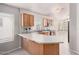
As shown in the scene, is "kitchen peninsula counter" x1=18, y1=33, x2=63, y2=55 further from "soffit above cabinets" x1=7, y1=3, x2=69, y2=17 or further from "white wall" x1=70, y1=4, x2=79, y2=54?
"soffit above cabinets" x1=7, y1=3, x2=69, y2=17

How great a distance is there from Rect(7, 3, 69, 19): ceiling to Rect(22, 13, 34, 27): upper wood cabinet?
125mm

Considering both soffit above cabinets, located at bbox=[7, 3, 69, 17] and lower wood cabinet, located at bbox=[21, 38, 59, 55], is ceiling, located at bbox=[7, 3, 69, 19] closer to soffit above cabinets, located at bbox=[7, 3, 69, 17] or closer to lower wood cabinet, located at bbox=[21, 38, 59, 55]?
soffit above cabinets, located at bbox=[7, 3, 69, 17]

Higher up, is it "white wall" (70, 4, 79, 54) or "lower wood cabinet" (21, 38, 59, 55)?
"white wall" (70, 4, 79, 54)

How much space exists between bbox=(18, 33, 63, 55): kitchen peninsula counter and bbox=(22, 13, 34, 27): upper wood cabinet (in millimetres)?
184

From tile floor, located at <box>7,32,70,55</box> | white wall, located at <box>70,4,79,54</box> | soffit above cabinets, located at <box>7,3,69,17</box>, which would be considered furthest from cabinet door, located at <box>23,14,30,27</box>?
white wall, located at <box>70,4,79,54</box>

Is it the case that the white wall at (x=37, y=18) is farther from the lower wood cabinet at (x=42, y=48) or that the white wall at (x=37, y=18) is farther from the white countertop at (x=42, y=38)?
the lower wood cabinet at (x=42, y=48)

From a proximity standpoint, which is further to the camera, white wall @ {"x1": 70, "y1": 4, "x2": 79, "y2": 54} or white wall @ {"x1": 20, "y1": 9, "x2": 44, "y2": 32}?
white wall @ {"x1": 20, "y1": 9, "x2": 44, "y2": 32}

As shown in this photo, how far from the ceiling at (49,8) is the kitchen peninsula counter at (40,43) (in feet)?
1.31

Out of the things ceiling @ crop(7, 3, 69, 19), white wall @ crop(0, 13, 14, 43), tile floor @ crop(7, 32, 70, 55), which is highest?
ceiling @ crop(7, 3, 69, 19)

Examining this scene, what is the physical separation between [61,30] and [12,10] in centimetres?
91

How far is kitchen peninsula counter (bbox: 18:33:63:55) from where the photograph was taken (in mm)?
2164

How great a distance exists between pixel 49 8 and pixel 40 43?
0.62 metres

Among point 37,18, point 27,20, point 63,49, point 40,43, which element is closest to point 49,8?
point 37,18
